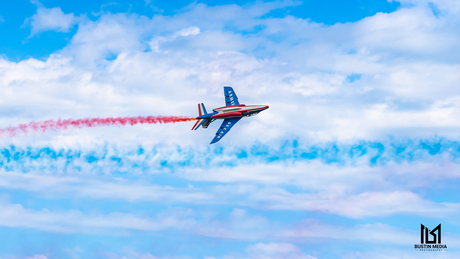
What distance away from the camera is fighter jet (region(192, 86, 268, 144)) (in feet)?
583

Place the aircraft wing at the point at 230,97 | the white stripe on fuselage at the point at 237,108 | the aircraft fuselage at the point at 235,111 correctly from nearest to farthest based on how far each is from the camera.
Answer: the aircraft fuselage at the point at 235,111 → the white stripe on fuselage at the point at 237,108 → the aircraft wing at the point at 230,97

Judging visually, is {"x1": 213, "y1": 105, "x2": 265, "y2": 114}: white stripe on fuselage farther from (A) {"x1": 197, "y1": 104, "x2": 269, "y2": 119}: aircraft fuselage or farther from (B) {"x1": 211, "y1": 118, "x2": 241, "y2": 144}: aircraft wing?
(B) {"x1": 211, "y1": 118, "x2": 241, "y2": 144}: aircraft wing

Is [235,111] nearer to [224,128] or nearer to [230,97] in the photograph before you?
[224,128]

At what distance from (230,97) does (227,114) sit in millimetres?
8487

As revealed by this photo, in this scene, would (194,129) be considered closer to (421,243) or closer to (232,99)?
(232,99)

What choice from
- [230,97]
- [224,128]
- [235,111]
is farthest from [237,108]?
[224,128]

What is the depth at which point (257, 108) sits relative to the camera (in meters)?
182

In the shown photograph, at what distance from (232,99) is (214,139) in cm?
1700

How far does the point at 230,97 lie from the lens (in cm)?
18662

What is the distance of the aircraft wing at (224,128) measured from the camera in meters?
177

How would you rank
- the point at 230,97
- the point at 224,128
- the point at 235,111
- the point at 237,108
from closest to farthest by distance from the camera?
the point at 224,128
the point at 235,111
the point at 237,108
the point at 230,97

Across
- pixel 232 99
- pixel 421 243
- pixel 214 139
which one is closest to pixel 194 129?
pixel 214 139

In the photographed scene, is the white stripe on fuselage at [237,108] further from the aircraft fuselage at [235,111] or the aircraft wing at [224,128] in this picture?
the aircraft wing at [224,128]

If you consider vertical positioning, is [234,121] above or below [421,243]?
above
